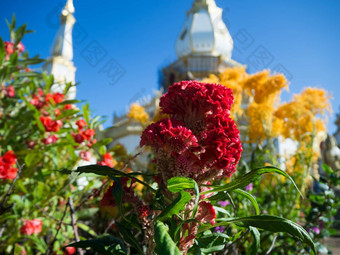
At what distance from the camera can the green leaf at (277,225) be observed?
1.00 feet

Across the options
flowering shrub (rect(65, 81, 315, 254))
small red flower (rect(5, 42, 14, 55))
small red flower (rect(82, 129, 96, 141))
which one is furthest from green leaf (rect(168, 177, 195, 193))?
small red flower (rect(5, 42, 14, 55))

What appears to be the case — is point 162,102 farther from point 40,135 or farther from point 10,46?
point 10,46

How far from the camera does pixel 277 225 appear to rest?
319 mm

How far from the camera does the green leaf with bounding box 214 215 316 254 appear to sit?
1.00 ft

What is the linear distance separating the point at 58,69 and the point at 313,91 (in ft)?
39.5

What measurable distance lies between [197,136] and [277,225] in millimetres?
152

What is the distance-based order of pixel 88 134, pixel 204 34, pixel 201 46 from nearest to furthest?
pixel 88 134, pixel 201 46, pixel 204 34

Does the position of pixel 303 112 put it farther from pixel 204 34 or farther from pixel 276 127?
pixel 204 34

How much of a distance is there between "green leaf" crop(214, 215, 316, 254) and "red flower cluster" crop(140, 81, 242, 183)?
0.07 m

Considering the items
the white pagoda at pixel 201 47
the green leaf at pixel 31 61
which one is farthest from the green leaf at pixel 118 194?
the white pagoda at pixel 201 47

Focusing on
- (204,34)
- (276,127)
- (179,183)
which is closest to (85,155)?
(179,183)

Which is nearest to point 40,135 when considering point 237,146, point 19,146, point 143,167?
point 19,146

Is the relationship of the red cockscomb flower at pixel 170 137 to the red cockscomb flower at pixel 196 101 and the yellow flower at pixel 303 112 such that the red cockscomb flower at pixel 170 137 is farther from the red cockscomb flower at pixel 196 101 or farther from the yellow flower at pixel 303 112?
the yellow flower at pixel 303 112

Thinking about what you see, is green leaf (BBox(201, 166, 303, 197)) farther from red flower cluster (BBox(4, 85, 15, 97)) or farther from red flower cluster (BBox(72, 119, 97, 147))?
red flower cluster (BBox(4, 85, 15, 97))
